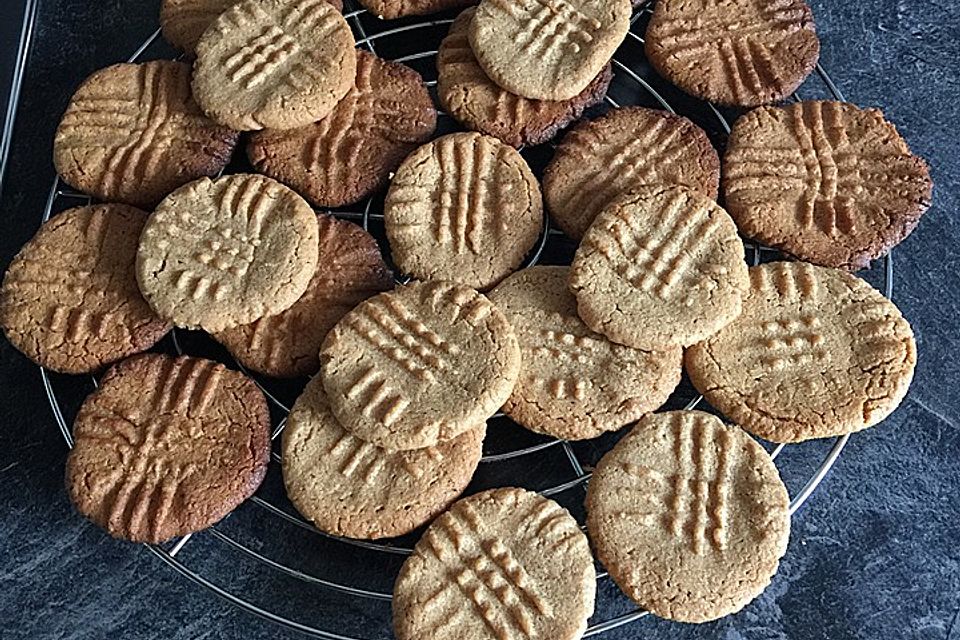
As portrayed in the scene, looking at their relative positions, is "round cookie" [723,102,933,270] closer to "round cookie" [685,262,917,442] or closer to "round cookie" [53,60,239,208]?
"round cookie" [685,262,917,442]

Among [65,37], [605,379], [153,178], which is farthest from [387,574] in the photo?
[65,37]

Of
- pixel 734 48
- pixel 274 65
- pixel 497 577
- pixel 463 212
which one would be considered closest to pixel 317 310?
pixel 463 212

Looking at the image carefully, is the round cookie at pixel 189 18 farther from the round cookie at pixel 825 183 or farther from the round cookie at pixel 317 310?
the round cookie at pixel 825 183

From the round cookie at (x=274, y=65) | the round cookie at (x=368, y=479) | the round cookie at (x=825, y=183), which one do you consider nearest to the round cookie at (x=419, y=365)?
the round cookie at (x=368, y=479)

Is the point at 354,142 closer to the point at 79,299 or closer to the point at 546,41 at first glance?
the point at 546,41

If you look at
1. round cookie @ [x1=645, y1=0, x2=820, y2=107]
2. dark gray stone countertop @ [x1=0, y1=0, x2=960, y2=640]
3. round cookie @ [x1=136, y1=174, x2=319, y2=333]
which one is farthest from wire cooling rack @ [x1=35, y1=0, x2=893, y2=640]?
round cookie @ [x1=645, y1=0, x2=820, y2=107]
